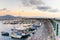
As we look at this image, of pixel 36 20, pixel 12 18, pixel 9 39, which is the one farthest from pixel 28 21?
pixel 9 39

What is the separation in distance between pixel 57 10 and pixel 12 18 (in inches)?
23.1

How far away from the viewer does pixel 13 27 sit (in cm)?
171

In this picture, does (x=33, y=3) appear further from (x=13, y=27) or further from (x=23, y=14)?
(x=13, y=27)


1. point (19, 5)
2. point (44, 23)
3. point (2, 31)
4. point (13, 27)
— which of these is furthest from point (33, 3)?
point (2, 31)

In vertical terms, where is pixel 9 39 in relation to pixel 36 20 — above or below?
below

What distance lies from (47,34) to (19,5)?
0.52 metres

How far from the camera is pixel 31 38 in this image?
5.58 feet

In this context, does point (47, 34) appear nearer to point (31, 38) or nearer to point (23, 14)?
point (31, 38)

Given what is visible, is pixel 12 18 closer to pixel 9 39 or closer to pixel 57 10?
pixel 9 39

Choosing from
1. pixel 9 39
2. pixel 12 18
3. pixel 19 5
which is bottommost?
pixel 9 39

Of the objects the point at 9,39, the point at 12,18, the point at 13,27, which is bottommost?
the point at 9,39

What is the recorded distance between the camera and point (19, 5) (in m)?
1.74

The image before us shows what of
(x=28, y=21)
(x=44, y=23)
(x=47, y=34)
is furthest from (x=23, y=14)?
(x=47, y=34)

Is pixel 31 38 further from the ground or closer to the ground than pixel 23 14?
closer to the ground
